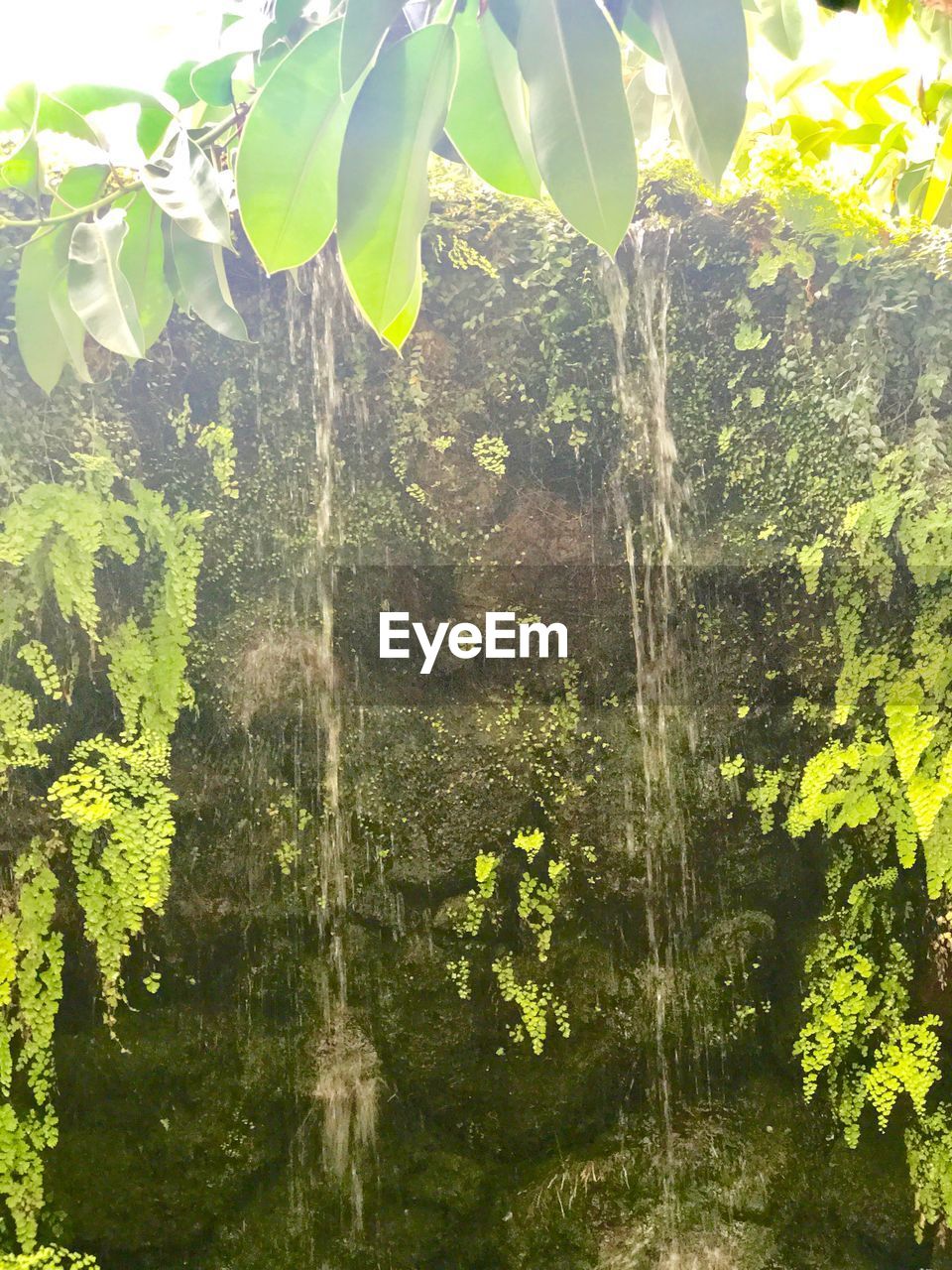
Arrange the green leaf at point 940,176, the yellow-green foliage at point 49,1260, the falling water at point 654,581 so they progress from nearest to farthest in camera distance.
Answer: the green leaf at point 940,176 < the yellow-green foliage at point 49,1260 < the falling water at point 654,581

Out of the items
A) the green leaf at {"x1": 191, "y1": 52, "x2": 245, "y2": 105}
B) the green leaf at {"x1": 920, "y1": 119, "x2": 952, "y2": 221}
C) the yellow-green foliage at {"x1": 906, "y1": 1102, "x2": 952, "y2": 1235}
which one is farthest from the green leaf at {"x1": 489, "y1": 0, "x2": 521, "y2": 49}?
the yellow-green foliage at {"x1": 906, "y1": 1102, "x2": 952, "y2": 1235}

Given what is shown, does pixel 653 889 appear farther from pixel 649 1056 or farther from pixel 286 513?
pixel 286 513

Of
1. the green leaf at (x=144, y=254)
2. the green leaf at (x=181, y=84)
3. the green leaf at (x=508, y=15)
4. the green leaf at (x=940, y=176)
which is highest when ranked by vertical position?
the green leaf at (x=940, y=176)

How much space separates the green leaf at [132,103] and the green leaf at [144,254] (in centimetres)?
4

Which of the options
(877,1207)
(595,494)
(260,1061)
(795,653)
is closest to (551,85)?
(595,494)

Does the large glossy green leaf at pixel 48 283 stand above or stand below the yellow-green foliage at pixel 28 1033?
above

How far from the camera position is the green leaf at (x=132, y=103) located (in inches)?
26.3

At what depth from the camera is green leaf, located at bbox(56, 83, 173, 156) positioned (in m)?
0.67

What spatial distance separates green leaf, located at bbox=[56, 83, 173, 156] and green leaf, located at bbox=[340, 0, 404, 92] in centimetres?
25

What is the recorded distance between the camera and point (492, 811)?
234 centimetres

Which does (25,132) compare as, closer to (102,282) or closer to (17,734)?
(102,282)

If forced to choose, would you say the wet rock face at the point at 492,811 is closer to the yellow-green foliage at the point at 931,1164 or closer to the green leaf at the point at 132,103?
the yellow-green foliage at the point at 931,1164

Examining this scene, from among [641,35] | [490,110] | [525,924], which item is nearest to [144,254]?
[490,110]

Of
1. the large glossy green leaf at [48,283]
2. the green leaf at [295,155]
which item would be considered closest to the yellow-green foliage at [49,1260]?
the large glossy green leaf at [48,283]
